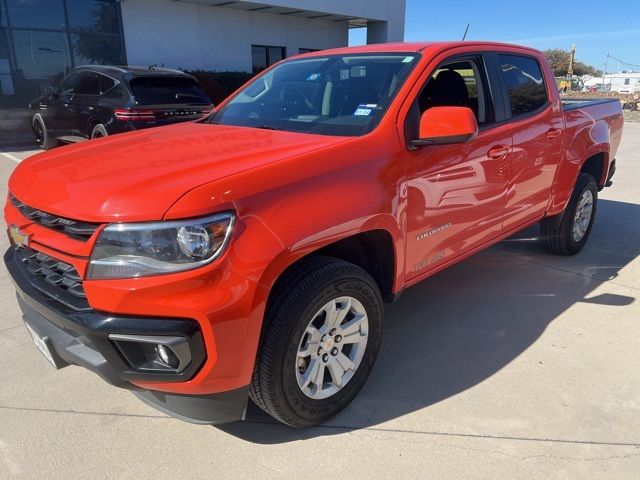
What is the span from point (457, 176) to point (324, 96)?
96 centimetres

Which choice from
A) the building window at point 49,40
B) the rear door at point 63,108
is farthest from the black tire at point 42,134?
the building window at point 49,40

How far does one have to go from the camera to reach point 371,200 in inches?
96.9

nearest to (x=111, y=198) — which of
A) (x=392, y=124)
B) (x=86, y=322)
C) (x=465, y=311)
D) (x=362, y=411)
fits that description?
(x=86, y=322)

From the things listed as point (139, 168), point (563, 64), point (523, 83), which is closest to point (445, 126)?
point (139, 168)

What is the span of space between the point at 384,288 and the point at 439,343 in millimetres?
746

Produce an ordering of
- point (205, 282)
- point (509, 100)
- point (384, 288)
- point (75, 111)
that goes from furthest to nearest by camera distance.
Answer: point (75, 111), point (509, 100), point (384, 288), point (205, 282)

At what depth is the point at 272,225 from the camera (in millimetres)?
2045

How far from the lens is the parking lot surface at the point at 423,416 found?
2.28m

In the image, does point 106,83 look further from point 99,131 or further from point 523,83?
point 523,83

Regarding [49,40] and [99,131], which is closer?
[99,131]

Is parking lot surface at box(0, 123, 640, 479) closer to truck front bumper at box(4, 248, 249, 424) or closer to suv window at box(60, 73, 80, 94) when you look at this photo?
truck front bumper at box(4, 248, 249, 424)

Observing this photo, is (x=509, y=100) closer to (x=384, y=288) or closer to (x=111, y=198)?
(x=384, y=288)

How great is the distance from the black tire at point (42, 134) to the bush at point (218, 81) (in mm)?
5535

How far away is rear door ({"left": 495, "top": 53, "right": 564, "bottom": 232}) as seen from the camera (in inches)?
143
